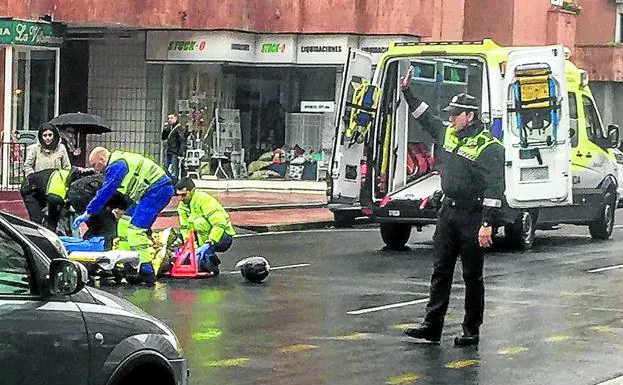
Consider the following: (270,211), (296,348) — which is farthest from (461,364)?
(270,211)

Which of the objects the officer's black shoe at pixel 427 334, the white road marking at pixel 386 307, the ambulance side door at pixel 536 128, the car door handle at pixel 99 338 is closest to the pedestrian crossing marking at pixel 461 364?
the officer's black shoe at pixel 427 334

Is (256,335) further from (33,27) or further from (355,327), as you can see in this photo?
(33,27)

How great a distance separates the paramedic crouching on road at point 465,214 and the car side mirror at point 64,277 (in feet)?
17.9

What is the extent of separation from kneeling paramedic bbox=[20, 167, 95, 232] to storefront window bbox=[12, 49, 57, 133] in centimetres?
1076

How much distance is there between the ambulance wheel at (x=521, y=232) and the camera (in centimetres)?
1912

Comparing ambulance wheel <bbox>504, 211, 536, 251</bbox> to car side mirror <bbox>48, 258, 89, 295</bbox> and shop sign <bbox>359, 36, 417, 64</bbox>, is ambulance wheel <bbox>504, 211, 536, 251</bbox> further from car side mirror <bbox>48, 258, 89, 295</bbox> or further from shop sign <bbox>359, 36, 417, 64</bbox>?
car side mirror <bbox>48, 258, 89, 295</bbox>

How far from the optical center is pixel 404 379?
375 inches

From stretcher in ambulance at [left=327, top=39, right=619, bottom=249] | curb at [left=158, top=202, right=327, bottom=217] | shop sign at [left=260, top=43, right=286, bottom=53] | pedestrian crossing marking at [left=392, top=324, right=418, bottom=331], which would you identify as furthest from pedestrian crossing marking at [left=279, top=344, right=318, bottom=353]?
shop sign at [left=260, top=43, right=286, bottom=53]

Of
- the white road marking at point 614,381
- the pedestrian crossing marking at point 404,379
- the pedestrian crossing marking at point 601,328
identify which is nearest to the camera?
the pedestrian crossing marking at point 404,379

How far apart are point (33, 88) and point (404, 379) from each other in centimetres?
1988

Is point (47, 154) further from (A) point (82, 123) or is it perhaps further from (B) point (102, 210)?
(B) point (102, 210)

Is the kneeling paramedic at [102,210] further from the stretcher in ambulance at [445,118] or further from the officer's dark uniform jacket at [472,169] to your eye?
the stretcher in ambulance at [445,118]

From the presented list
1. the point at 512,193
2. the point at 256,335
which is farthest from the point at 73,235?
the point at 512,193

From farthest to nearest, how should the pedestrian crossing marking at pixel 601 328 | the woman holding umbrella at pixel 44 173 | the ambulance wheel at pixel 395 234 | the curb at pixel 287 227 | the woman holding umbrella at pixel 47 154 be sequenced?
the curb at pixel 287 227 → the ambulance wheel at pixel 395 234 → the woman holding umbrella at pixel 47 154 → the woman holding umbrella at pixel 44 173 → the pedestrian crossing marking at pixel 601 328
